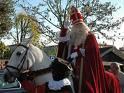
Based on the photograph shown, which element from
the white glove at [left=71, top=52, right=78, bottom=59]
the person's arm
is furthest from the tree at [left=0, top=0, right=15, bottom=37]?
the white glove at [left=71, top=52, right=78, bottom=59]

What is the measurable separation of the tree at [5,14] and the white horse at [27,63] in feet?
86.2

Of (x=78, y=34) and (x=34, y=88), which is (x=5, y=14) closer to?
(x=78, y=34)

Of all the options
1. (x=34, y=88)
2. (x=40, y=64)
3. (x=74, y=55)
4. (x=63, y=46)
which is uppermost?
(x=63, y=46)

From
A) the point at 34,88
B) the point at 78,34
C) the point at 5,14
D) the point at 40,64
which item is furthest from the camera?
the point at 5,14

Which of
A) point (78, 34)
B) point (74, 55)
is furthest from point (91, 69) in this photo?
point (78, 34)

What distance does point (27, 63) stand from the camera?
21.7 feet

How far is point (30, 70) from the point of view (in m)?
6.66

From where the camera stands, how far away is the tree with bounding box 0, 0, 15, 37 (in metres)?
33.1

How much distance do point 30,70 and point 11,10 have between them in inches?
1097

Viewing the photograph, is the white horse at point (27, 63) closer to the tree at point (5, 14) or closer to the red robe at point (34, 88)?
the red robe at point (34, 88)

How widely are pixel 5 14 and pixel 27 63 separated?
1075 inches

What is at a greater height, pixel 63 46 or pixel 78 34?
pixel 78 34

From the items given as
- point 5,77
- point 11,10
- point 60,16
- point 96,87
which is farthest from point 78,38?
point 11,10

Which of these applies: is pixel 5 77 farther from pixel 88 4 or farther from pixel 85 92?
pixel 88 4
